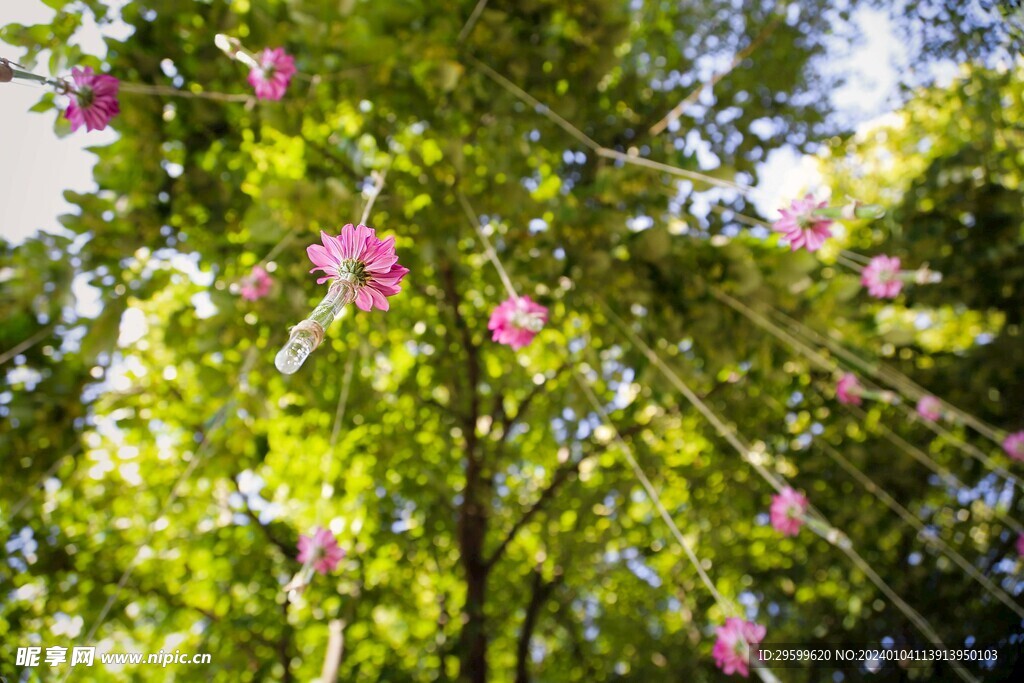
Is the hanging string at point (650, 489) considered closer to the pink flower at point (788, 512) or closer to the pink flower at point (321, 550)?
the pink flower at point (788, 512)

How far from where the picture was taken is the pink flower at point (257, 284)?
4.25 ft

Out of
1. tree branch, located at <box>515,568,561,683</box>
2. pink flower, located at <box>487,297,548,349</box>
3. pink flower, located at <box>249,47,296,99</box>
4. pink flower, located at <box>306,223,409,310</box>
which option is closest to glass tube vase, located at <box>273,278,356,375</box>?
pink flower, located at <box>306,223,409,310</box>

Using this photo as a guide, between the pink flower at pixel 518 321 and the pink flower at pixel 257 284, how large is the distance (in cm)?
57

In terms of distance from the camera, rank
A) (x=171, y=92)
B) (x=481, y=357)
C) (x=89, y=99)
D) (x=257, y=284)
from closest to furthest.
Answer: (x=89, y=99) < (x=171, y=92) < (x=257, y=284) < (x=481, y=357)

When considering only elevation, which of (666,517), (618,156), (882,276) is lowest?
(666,517)

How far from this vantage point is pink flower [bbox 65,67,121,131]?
0.91 m

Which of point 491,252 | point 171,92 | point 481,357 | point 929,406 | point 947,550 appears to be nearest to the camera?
point 491,252

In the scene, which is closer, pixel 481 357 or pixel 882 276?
pixel 882 276

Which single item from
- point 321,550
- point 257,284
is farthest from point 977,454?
point 257,284

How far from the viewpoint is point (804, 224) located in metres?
0.94

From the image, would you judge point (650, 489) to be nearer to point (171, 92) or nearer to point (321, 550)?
point (321, 550)

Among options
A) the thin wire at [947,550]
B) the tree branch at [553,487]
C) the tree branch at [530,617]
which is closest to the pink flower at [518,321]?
the thin wire at [947,550]

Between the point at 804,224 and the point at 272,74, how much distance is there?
0.89m

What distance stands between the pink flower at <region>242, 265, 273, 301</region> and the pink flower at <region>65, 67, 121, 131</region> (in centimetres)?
41
